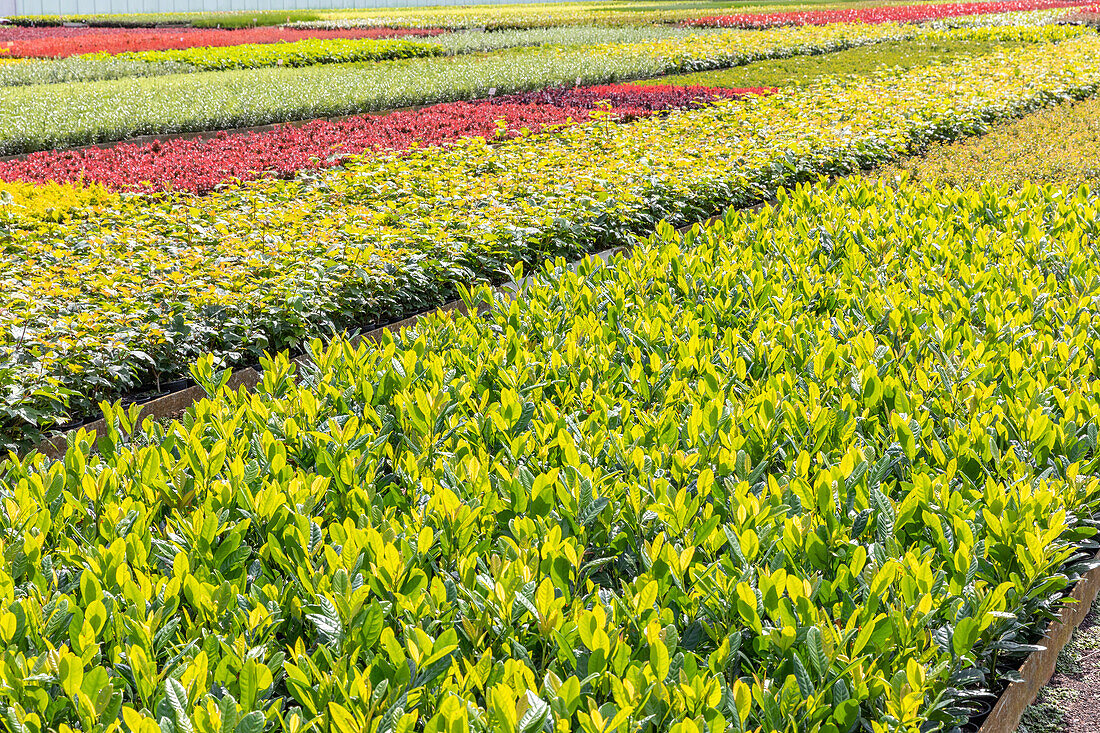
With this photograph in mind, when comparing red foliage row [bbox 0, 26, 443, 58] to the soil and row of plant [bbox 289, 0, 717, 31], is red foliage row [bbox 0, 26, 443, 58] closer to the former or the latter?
row of plant [bbox 289, 0, 717, 31]

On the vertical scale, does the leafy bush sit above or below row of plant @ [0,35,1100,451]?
above

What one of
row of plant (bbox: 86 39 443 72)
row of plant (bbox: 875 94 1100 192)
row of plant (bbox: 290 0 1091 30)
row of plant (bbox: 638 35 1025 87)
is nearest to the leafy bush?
row of plant (bbox: 638 35 1025 87)

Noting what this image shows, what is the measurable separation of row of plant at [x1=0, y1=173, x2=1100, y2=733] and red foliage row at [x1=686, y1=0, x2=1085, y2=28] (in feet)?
94.5

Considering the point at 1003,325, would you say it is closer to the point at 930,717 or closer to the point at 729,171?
the point at 930,717

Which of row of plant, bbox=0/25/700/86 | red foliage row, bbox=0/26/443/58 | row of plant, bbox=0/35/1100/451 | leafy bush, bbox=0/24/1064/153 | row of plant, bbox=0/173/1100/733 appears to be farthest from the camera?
red foliage row, bbox=0/26/443/58

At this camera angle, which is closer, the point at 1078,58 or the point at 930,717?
the point at 930,717

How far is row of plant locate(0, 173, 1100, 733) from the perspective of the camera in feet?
6.83

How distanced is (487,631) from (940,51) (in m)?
21.8

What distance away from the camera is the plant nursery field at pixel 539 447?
2.15 m

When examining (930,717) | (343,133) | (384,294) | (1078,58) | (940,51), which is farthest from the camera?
(940,51)

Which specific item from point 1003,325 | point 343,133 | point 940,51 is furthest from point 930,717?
point 940,51

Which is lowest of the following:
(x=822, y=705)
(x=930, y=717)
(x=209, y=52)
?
(x=930, y=717)

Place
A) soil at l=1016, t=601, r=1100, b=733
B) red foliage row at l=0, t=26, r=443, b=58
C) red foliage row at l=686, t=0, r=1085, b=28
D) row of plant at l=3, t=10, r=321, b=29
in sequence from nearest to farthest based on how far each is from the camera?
soil at l=1016, t=601, r=1100, b=733
red foliage row at l=0, t=26, r=443, b=58
red foliage row at l=686, t=0, r=1085, b=28
row of plant at l=3, t=10, r=321, b=29

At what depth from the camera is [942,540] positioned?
2574 millimetres
